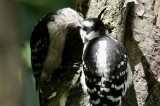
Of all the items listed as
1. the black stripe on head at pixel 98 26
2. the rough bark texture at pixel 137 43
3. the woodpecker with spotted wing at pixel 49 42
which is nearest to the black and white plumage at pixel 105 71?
the black stripe on head at pixel 98 26

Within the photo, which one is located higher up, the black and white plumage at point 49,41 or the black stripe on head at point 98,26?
the black stripe on head at point 98,26

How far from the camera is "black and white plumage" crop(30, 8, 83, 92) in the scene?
5.38 m

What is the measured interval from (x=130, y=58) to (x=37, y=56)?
31.4 inches

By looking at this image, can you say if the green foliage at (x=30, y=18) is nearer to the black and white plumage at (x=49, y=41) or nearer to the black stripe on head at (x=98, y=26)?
the black and white plumage at (x=49, y=41)

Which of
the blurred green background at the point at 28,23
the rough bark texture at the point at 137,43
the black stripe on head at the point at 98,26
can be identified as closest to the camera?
the black stripe on head at the point at 98,26

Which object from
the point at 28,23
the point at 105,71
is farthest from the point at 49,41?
the point at 105,71

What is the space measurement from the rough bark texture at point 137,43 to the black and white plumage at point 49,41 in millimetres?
291

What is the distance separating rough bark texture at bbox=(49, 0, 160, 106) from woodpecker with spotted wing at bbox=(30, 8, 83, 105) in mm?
290

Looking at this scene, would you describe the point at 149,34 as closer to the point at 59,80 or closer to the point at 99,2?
the point at 99,2

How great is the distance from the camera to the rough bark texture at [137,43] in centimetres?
495

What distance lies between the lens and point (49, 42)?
17.8 ft

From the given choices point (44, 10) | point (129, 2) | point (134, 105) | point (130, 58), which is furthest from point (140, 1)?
point (44, 10)

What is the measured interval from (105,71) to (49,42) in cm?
104

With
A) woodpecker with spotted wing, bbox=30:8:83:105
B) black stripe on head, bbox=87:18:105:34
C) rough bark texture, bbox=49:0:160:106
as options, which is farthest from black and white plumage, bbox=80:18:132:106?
woodpecker with spotted wing, bbox=30:8:83:105
